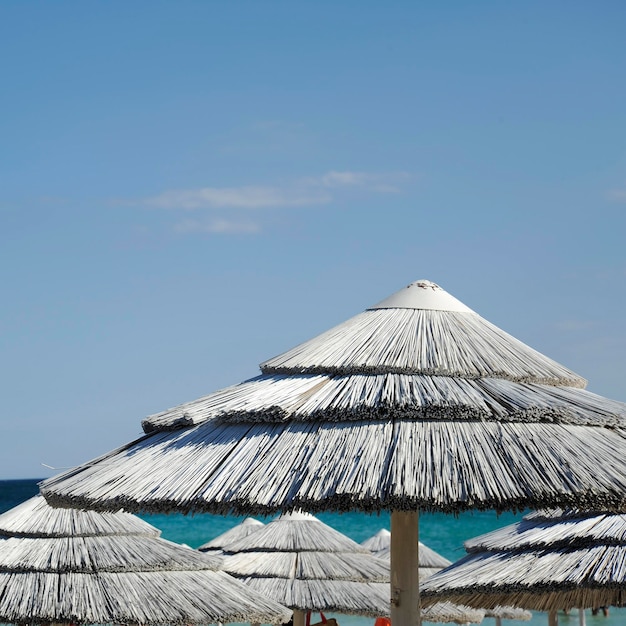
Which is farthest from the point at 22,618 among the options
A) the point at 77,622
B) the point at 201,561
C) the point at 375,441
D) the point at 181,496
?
the point at 375,441

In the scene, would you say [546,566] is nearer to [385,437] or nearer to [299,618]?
[385,437]

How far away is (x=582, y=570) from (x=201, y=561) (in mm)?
2664

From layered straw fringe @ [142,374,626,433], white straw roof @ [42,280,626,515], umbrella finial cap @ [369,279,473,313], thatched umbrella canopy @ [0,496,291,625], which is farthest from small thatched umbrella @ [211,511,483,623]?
layered straw fringe @ [142,374,626,433]

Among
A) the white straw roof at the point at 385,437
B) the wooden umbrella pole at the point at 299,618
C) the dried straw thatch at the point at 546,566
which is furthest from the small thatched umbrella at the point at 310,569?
the white straw roof at the point at 385,437

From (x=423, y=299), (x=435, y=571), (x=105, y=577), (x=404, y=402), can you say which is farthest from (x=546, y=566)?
(x=435, y=571)

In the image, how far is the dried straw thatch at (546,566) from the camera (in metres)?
6.51

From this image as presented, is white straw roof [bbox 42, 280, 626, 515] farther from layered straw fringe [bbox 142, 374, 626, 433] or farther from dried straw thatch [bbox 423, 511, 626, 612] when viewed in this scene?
dried straw thatch [bbox 423, 511, 626, 612]

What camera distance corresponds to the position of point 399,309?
5043mm

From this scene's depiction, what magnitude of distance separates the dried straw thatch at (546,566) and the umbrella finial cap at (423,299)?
2.27 meters

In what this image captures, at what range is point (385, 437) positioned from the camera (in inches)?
162

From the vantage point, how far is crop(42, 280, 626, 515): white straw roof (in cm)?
394

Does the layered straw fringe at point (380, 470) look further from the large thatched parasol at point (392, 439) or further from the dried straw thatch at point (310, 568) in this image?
the dried straw thatch at point (310, 568)

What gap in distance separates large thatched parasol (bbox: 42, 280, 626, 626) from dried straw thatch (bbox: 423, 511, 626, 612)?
2034 millimetres

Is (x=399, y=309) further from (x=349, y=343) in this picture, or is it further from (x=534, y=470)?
(x=534, y=470)
